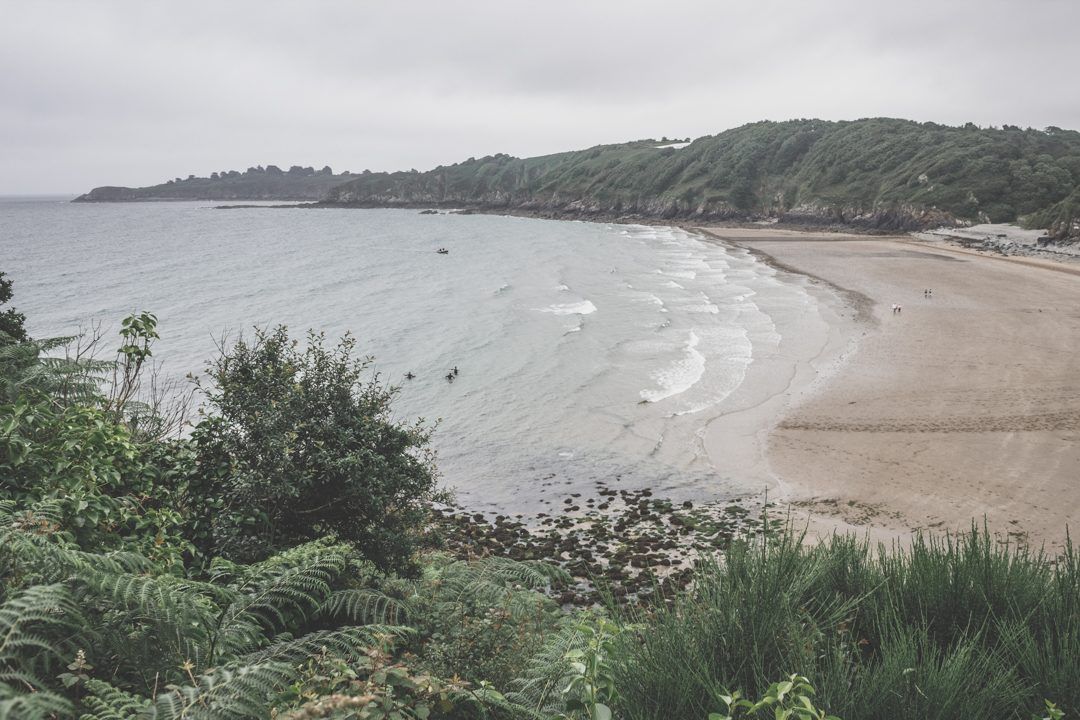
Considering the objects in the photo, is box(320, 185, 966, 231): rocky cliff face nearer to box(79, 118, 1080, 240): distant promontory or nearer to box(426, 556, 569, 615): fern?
box(79, 118, 1080, 240): distant promontory

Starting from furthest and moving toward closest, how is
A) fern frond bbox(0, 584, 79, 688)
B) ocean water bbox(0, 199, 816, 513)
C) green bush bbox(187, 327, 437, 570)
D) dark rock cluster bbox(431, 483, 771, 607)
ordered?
ocean water bbox(0, 199, 816, 513) → dark rock cluster bbox(431, 483, 771, 607) → green bush bbox(187, 327, 437, 570) → fern frond bbox(0, 584, 79, 688)

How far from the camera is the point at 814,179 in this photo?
103625 mm

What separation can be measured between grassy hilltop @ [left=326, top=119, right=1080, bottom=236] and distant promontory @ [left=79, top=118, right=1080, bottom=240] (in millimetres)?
259

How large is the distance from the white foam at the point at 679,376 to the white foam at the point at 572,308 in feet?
32.9

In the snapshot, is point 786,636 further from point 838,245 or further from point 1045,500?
point 838,245

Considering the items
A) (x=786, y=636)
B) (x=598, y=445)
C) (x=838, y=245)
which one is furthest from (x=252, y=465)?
(x=838, y=245)

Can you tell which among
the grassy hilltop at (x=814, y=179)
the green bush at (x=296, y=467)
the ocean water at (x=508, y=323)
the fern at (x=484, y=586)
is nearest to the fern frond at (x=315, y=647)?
the fern at (x=484, y=586)

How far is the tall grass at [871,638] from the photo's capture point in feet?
10.1

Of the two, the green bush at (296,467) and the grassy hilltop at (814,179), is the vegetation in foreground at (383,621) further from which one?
the grassy hilltop at (814,179)

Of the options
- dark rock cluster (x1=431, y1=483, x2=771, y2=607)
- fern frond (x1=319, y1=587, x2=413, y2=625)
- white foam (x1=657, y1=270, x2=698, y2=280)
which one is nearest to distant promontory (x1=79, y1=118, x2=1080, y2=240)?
white foam (x1=657, y1=270, x2=698, y2=280)

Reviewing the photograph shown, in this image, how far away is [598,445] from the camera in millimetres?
19156

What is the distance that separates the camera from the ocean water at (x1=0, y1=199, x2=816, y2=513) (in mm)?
18609

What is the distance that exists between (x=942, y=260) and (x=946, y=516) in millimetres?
49797

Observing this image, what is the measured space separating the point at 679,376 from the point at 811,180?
311ft
